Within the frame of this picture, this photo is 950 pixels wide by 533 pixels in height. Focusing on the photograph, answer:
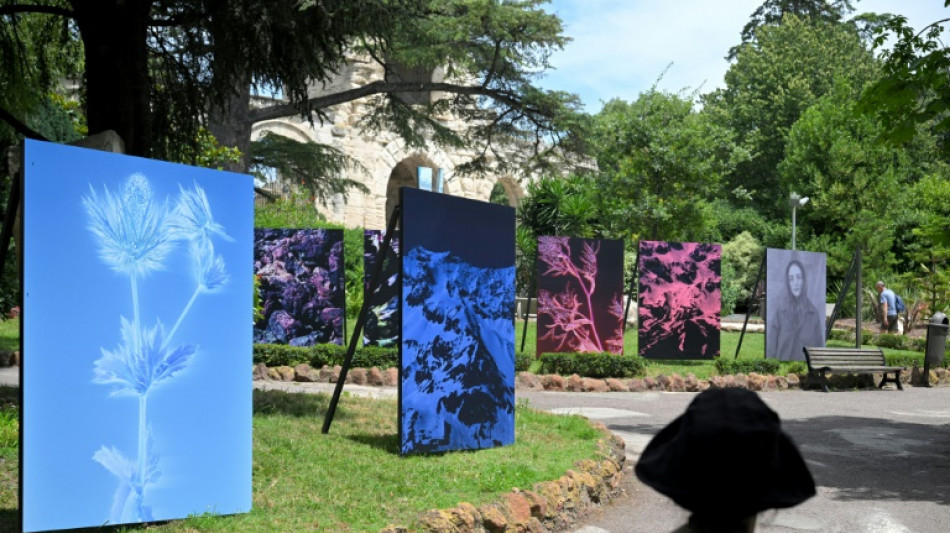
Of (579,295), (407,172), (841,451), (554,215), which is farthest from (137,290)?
(407,172)

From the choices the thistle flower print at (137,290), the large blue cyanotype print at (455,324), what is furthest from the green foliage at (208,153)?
the thistle flower print at (137,290)

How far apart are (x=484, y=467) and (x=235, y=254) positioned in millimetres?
2635

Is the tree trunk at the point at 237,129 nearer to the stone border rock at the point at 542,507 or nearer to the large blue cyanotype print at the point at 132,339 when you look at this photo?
the stone border rock at the point at 542,507

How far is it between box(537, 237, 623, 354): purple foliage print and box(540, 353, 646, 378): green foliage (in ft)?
1.68

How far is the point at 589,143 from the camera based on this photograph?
18.3m

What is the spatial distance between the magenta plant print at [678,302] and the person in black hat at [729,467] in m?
17.0

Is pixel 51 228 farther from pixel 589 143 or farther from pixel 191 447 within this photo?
pixel 589 143

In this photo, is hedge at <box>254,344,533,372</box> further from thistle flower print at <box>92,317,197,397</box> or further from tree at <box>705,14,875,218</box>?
tree at <box>705,14,875,218</box>

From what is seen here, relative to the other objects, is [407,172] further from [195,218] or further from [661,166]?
[195,218]

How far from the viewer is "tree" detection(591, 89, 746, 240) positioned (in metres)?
30.5

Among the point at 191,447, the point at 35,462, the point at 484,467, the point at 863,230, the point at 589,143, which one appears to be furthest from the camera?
the point at 863,230

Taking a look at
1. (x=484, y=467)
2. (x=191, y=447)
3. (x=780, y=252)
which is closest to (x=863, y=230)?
(x=780, y=252)

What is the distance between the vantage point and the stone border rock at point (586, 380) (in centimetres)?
1496

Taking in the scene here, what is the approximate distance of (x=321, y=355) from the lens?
1595 centimetres
